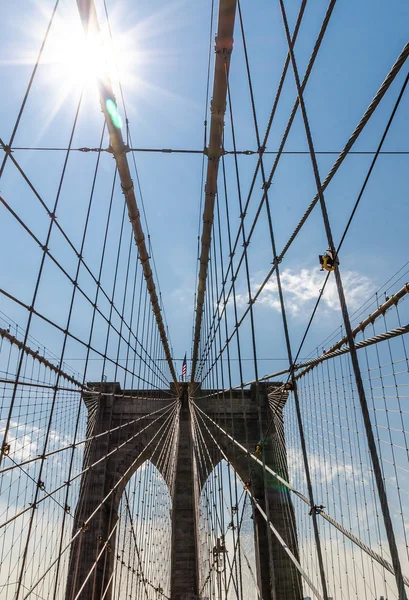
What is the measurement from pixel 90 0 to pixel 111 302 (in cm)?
493

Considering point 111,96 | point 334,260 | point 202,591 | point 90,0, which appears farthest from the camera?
Result: point 202,591

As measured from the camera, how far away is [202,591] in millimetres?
12453

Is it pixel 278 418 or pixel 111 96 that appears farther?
pixel 278 418

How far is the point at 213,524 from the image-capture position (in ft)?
30.4

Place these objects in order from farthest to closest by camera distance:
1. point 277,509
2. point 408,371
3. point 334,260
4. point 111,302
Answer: point 277,509 < point 111,302 < point 408,371 < point 334,260

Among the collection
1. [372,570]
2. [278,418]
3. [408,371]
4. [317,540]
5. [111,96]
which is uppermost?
[111,96]

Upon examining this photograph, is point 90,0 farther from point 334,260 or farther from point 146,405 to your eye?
point 146,405

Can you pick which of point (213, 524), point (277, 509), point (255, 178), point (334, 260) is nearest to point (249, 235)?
point (255, 178)

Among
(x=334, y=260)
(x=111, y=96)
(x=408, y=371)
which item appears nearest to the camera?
(x=334, y=260)

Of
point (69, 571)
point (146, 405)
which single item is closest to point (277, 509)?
point (146, 405)

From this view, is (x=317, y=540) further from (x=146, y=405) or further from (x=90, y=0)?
(x=146, y=405)

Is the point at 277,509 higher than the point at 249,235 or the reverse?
the reverse

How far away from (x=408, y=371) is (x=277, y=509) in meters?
14.4

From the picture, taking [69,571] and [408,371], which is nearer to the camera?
[408,371]
